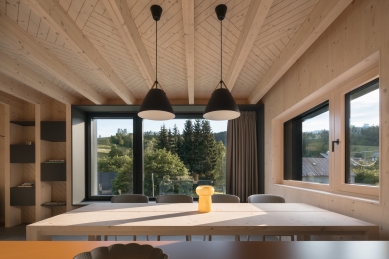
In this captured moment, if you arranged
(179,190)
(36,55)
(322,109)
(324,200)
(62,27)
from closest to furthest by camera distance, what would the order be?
(62,27), (324,200), (36,55), (322,109), (179,190)

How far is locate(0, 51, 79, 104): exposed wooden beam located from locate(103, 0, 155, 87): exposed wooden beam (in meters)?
1.53

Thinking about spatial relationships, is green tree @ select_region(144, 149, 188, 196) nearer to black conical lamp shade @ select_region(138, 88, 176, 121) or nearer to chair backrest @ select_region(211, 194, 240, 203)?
chair backrest @ select_region(211, 194, 240, 203)

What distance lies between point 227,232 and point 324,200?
123 centimetres

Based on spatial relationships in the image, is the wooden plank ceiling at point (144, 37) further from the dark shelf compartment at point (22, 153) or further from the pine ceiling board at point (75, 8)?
the dark shelf compartment at point (22, 153)

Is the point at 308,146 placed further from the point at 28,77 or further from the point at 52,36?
the point at 28,77

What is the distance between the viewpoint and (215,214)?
1.92m

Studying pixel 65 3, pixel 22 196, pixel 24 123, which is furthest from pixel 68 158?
pixel 65 3

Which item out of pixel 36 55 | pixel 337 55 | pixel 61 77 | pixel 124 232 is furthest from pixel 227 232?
pixel 61 77

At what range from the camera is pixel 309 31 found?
200 cm

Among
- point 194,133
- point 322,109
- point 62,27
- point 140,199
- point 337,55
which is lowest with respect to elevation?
point 140,199

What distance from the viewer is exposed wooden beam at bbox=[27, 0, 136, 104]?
1705mm

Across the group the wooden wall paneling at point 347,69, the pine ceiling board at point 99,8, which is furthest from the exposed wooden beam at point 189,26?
the wooden wall paneling at point 347,69

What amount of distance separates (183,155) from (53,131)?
2441 millimetres

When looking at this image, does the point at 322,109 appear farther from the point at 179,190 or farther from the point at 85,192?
the point at 85,192
